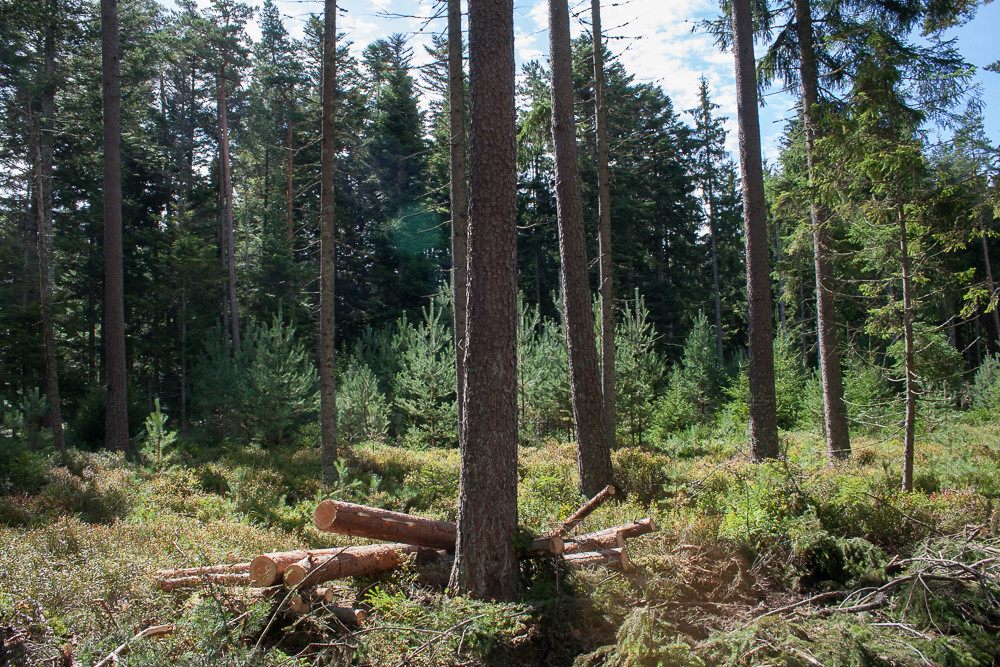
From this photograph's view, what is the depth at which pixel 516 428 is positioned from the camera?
486 centimetres

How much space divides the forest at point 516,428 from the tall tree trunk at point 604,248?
8 centimetres

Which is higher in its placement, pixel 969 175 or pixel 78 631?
pixel 969 175

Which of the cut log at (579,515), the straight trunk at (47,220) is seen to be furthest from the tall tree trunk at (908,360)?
the straight trunk at (47,220)

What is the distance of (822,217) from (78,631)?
37.3 ft

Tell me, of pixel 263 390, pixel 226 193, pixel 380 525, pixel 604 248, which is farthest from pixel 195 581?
pixel 226 193

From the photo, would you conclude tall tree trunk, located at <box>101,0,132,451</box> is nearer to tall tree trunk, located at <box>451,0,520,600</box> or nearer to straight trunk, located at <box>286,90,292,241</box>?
straight trunk, located at <box>286,90,292,241</box>

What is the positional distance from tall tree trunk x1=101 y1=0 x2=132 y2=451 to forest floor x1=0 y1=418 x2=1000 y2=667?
511 cm

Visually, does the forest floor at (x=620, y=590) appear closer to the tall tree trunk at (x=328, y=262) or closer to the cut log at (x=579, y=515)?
the cut log at (x=579, y=515)

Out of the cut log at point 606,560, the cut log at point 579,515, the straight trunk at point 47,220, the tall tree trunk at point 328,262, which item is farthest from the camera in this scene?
the straight trunk at point 47,220

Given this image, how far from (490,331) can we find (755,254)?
5760mm

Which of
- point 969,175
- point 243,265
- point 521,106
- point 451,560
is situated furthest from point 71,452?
point 243,265

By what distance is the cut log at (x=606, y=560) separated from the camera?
5.11 meters

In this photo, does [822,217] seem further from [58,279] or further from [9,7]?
[58,279]

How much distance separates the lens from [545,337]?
17.3m
